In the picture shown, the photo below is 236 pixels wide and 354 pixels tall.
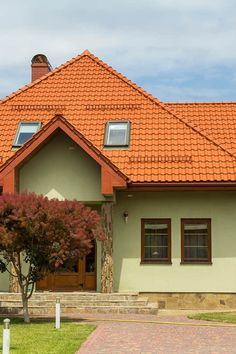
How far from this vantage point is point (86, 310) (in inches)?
697

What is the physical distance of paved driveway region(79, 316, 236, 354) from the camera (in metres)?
11.2

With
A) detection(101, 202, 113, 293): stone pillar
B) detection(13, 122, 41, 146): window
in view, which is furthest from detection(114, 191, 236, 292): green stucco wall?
detection(13, 122, 41, 146): window

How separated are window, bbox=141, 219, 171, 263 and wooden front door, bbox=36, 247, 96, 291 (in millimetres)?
1746

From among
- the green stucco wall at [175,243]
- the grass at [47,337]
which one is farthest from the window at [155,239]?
the grass at [47,337]

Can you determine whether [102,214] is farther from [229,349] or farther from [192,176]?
[229,349]

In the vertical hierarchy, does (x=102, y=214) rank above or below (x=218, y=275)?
above

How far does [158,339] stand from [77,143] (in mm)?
8182

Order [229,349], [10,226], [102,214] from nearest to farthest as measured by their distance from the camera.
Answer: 1. [229,349]
2. [10,226]
3. [102,214]

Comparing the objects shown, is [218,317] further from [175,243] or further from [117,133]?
[117,133]

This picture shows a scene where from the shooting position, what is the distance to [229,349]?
11.3 metres

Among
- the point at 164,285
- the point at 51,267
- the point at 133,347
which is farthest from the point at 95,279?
the point at 133,347

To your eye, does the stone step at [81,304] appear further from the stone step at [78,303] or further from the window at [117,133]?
the window at [117,133]

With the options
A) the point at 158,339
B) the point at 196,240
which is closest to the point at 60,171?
the point at 196,240

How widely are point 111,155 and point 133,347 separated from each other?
10.1 m
